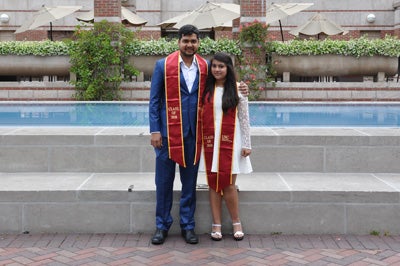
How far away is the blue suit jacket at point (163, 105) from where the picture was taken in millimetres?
4852

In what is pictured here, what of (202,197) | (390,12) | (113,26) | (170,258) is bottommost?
(170,258)

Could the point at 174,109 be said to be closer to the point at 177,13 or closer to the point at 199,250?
the point at 199,250

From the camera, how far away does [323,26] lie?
19156 mm

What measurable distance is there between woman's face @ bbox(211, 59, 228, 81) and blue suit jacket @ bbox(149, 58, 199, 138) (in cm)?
17

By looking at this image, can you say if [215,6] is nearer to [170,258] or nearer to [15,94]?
[15,94]

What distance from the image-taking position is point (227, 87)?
16.3 ft

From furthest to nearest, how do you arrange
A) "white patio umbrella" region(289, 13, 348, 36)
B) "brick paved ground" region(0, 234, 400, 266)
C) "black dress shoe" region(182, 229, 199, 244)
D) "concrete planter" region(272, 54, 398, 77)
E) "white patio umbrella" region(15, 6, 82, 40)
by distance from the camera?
"white patio umbrella" region(289, 13, 348, 36) → "white patio umbrella" region(15, 6, 82, 40) → "concrete planter" region(272, 54, 398, 77) → "black dress shoe" region(182, 229, 199, 244) → "brick paved ground" region(0, 234, 400, 266)

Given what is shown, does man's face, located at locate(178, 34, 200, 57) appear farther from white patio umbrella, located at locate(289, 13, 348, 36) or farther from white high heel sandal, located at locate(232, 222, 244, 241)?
Answer: white patio umbrella, located at locate(289, 13, 348, 36)

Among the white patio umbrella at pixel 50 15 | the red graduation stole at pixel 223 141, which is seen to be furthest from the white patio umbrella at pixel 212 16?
the red graduation stole at pixel 223 141

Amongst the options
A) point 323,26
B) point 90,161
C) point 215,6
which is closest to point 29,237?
point 90,161

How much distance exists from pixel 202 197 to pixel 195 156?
0.57 meters

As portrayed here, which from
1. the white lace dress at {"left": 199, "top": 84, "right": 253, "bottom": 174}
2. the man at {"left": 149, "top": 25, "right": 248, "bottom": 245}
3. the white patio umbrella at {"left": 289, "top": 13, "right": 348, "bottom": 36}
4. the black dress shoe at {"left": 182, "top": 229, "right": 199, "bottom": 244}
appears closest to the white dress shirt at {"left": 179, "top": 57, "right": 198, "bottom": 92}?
the man at {"left": 149, "top": 25, "right": 248, "bottom": 245}

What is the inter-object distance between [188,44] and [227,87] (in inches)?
21.1

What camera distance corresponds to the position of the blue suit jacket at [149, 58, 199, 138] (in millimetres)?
4852
